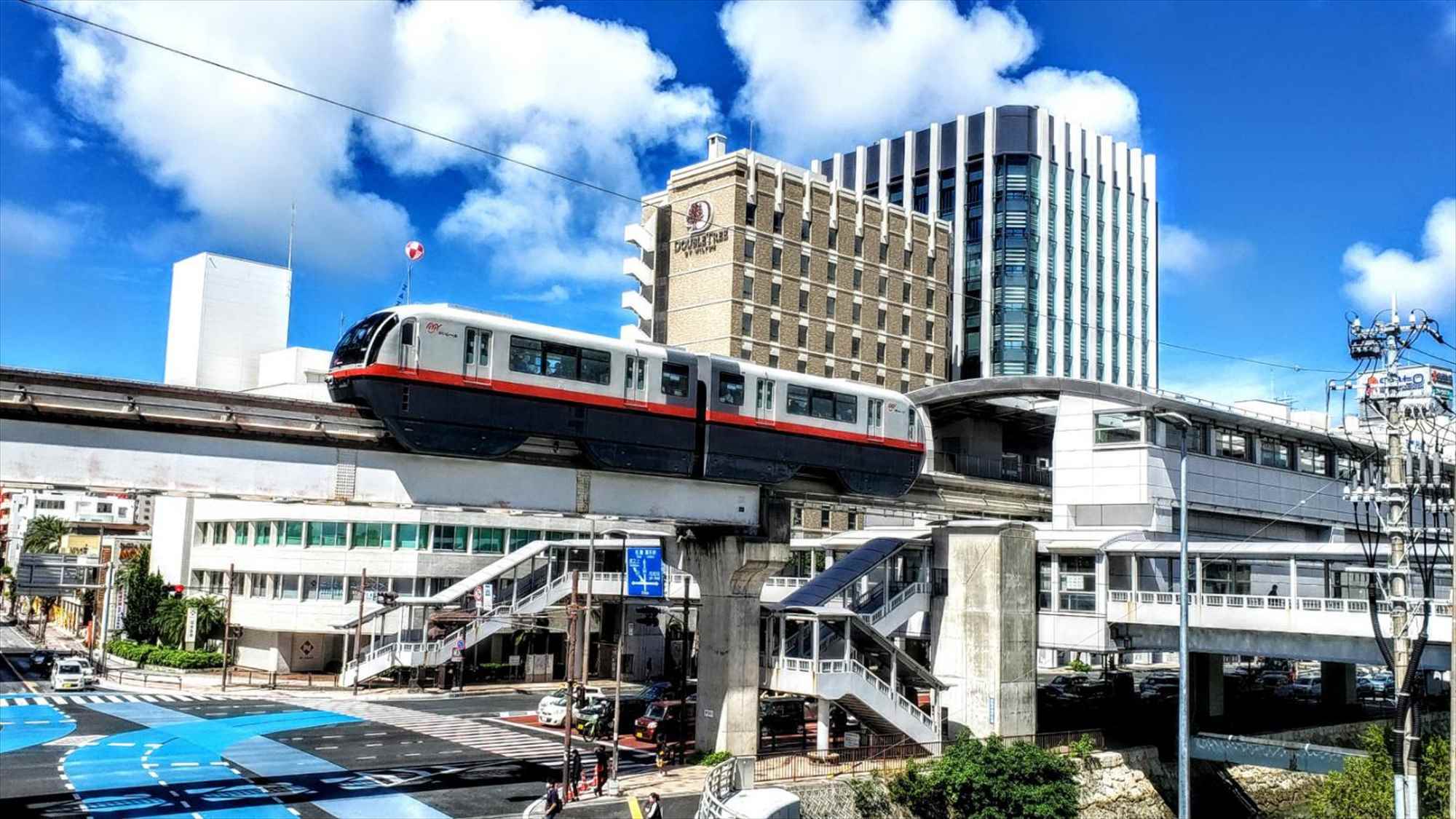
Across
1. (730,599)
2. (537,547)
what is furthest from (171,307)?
(730,599)

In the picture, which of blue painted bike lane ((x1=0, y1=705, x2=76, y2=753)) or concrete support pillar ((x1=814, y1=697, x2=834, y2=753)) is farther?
blue painted bike lane ((x1=0, y1=705, x2=76, y2=753))

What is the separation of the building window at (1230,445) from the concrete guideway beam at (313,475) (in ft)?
86.4

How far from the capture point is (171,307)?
8625 cm

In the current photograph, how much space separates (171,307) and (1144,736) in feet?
240

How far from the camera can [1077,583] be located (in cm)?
4466

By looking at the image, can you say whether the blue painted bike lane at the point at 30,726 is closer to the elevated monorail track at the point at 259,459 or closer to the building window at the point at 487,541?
the elevated monorail track at the point at 259,459

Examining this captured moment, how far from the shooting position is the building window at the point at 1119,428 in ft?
158

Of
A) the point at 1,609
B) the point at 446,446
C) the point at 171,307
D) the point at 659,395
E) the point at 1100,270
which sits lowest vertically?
the point at 1,609

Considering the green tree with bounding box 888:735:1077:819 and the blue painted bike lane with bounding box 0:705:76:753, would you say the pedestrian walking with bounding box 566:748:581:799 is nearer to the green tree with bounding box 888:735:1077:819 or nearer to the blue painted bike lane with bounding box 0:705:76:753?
the green tree with bounding box 888:735:1077:819

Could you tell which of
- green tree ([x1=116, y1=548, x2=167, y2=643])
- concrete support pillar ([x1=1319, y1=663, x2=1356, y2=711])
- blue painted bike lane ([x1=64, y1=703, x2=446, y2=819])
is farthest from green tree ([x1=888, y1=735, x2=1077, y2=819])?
green tree ([x1=116, y1=548, x2=167, y2=643])

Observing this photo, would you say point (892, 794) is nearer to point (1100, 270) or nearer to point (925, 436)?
point (925, 436)

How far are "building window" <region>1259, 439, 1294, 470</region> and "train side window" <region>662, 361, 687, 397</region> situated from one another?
107 feet

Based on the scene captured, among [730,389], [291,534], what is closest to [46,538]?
[291,534]

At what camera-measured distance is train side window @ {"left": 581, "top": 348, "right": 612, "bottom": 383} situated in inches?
1316
